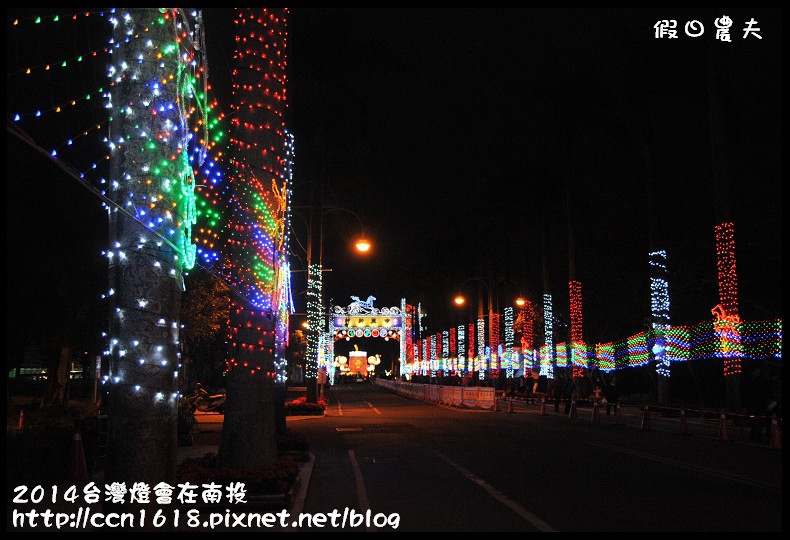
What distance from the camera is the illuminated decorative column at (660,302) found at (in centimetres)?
3098

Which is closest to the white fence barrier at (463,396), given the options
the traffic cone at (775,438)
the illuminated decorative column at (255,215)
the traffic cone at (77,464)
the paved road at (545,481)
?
the paved road at (545,481)

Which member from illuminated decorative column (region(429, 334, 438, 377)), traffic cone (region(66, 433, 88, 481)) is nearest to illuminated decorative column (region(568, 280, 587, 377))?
traffic cone (region(66, 433, 88, 481))

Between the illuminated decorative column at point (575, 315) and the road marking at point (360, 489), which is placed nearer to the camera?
the road marking at point (360, 489)

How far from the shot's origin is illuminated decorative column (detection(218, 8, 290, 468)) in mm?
10570

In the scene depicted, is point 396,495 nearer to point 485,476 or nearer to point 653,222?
point 485,476

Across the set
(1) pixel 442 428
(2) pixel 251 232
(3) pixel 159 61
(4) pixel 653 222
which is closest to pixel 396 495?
(2) pixel 251 232

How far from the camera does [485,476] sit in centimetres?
1275

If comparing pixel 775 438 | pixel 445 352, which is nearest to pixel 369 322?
pixel 445 352

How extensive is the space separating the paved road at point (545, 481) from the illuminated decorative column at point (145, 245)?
3.05 meters

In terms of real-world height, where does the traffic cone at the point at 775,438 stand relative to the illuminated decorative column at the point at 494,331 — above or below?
below

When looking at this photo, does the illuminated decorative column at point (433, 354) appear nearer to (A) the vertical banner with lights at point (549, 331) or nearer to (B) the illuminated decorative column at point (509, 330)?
(B) the illuminated decorative column at point (509, 330)

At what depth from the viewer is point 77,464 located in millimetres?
12258

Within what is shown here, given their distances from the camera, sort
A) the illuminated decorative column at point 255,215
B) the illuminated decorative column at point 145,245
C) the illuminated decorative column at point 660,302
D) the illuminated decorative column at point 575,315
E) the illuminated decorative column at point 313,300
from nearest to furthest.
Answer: the illuminated decorative column at point 145,245 → the illuminated decorative column at point 255,215 → the illuminated decorative column at point 313,300 → the illuminated decorative column at point 660,302 → the illuminated decorative column at point 575,315

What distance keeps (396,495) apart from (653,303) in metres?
24.0
